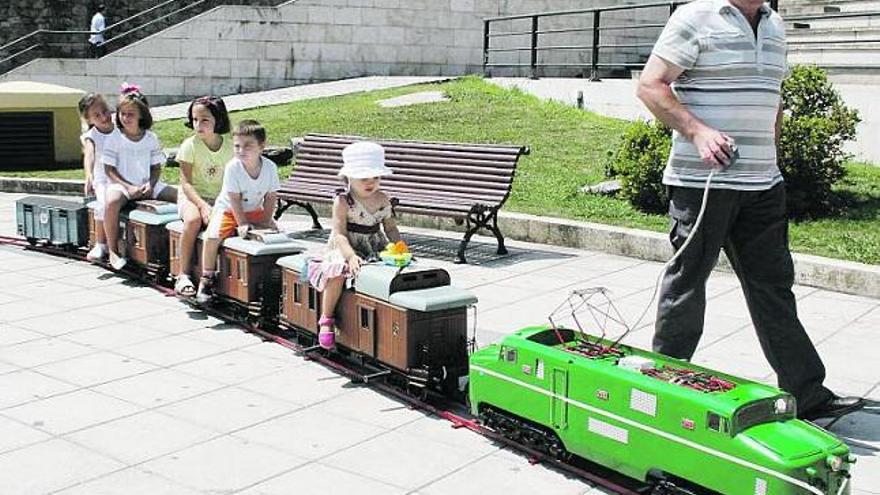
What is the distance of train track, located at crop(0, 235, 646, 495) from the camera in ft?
16.0

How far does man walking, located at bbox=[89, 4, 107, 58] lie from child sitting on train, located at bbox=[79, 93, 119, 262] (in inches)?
575

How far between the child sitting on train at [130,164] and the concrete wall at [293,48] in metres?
14.7

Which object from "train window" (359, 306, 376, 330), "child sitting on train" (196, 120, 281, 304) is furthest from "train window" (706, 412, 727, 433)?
"child sitting on train" (196, 120, 281, 304)

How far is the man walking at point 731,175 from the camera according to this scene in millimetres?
5141

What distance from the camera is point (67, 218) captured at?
404 inches

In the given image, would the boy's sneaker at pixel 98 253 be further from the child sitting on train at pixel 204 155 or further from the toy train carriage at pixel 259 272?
the toy train carriage at pixel 259 272

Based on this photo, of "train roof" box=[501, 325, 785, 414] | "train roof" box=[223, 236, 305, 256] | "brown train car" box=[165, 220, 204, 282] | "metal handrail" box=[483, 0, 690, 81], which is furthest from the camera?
"metal handrail" box=[483, 0, 690, 81]

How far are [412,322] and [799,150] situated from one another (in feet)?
19.1

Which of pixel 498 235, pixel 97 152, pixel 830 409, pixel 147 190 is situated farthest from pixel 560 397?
pixel 97 152

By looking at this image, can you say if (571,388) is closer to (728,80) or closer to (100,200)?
(728,80)

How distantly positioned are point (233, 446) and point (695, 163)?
270 cm

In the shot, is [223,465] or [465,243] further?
[465,243]

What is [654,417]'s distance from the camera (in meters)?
4.40

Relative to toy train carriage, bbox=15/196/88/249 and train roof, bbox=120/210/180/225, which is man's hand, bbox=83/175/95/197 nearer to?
toy train carriage, bbox=15/196/88/249
